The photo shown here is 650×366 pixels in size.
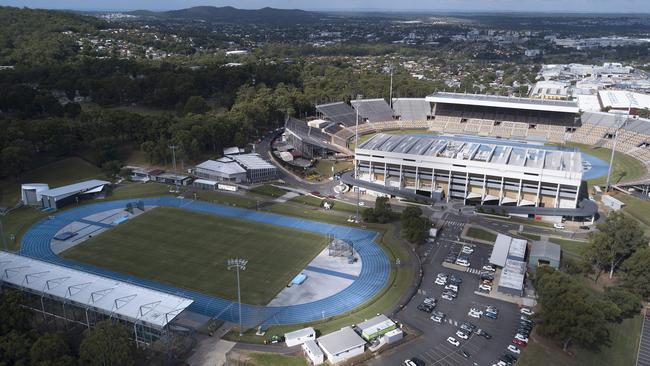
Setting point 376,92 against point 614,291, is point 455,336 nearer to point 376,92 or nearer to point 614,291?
point 614,291

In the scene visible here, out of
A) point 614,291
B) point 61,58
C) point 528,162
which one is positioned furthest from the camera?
point 61,58

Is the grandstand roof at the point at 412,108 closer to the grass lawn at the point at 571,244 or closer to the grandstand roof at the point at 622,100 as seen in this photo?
the grandstand roof at the point at 622,100

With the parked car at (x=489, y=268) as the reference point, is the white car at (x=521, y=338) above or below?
below

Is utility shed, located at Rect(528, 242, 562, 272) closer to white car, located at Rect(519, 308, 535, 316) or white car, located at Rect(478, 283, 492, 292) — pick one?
white car, located at Rect(478, 283, 492, 292)

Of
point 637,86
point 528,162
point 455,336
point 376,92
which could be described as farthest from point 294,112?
point 637,86

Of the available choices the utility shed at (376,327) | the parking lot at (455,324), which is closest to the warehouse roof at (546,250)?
the parking lot at (455,324)

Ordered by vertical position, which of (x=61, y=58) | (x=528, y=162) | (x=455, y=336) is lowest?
(x=455, y=336)

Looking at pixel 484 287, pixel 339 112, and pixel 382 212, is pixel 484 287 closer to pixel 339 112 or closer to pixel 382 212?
pixel 382 212
